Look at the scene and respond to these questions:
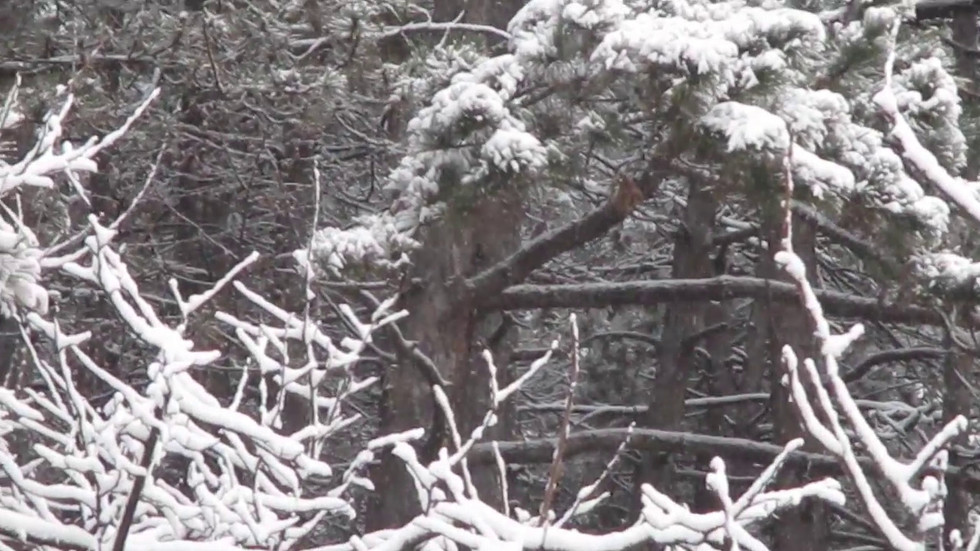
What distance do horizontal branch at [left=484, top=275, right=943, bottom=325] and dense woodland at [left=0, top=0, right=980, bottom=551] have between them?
16 millimetres

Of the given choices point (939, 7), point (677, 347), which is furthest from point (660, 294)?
point (677, 347)

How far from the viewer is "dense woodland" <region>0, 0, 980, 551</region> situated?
252 cm

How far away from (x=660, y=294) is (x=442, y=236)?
3.60 ft

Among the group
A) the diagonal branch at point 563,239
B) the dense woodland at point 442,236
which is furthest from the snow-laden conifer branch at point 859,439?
the diagonal branch at point 563,239

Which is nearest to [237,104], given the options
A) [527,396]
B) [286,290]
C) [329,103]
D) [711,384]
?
[329,103]

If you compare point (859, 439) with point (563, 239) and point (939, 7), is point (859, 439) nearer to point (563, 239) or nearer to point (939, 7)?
point (563, 239)

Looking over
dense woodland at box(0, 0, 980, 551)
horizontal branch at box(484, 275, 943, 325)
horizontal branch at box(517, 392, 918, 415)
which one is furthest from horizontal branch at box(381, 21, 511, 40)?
horizontal branch at box(517, 392, 918, 415)

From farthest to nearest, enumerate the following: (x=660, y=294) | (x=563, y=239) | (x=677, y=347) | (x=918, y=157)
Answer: (x=677, y=347) < (x=660, y=294) < (x=563, y=239) < (x=918, y=157)

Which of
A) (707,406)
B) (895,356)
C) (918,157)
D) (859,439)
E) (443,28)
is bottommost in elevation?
(859,439)

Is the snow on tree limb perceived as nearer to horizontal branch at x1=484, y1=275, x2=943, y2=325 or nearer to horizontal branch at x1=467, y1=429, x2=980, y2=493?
horizontal branch at x1=484, y1=275, x2=943, y2=325

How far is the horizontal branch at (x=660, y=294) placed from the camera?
18.2ft

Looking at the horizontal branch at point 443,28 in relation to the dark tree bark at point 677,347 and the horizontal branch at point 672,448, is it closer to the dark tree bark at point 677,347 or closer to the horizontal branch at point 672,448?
the horizontal branch at point 672,448

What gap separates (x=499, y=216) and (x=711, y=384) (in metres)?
8.42

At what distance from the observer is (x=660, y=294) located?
229 inches
